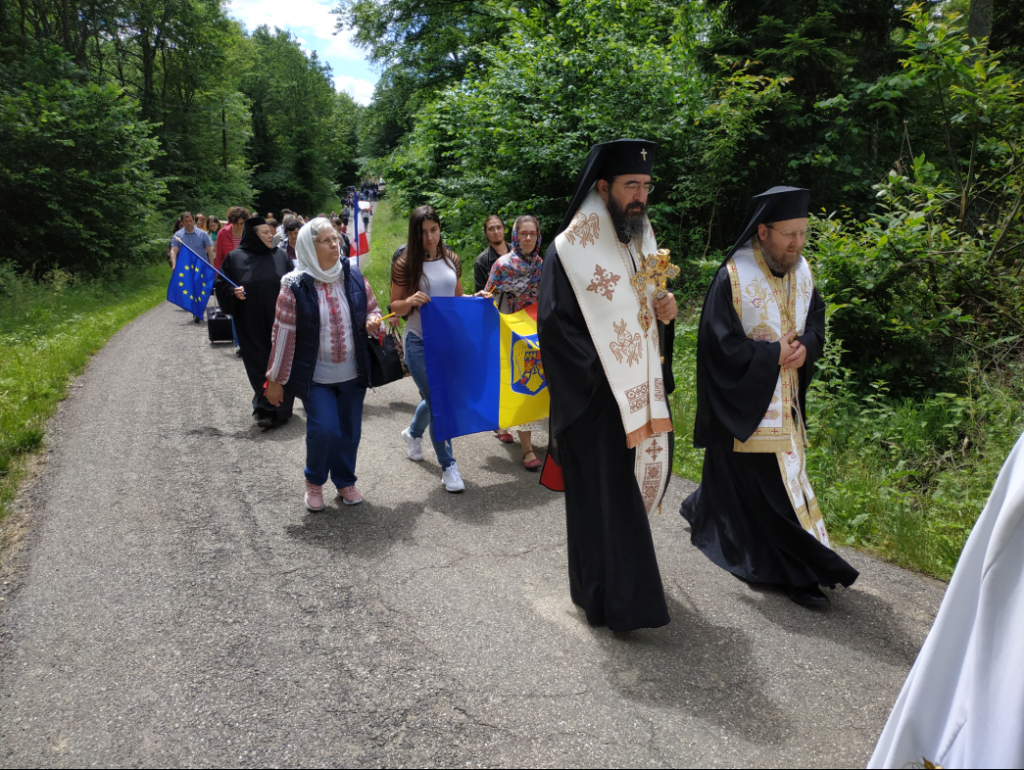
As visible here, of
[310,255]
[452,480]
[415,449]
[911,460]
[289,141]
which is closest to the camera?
[310,255]

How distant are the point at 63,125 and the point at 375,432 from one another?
16844 mm

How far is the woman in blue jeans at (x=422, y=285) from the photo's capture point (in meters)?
5.61

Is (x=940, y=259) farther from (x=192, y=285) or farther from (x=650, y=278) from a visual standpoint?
(x=192, y=285)

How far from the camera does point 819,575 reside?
374cm

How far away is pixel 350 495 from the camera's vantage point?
17.2 ft

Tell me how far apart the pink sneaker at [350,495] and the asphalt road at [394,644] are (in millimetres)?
109

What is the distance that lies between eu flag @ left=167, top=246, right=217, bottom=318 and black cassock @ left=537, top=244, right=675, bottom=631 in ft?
29.6

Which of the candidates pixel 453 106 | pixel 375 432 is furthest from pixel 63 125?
pixel 375 432

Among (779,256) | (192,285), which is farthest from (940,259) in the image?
(192,285)

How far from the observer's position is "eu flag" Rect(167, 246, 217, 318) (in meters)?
10.9

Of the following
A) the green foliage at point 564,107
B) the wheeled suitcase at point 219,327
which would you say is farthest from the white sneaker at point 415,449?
the wheeled suitcase at point 219,327

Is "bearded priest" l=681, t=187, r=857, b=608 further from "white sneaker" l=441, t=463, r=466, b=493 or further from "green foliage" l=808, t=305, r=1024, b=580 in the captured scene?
"white sneaker" l=441, t=463, r=466, b=493

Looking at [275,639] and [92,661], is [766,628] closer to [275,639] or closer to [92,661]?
[275,639]

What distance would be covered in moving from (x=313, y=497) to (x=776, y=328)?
3.36 metres
